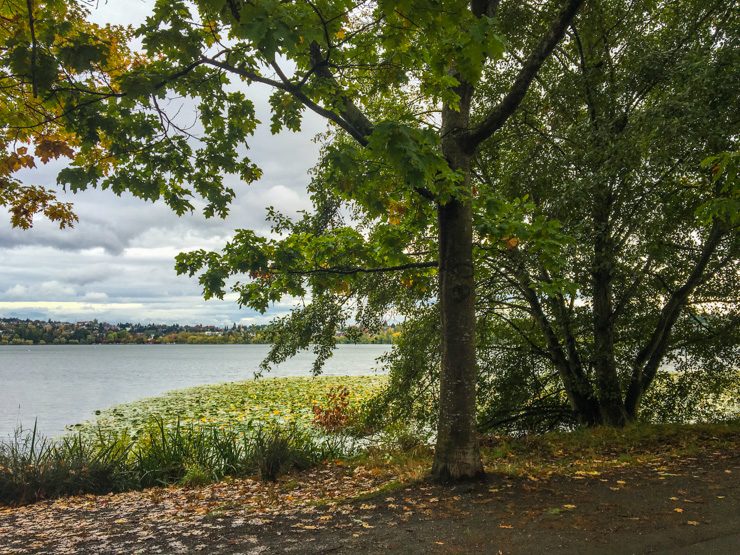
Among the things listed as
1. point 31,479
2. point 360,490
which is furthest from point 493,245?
point 31,479

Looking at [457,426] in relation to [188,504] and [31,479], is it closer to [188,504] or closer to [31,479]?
[188,504]

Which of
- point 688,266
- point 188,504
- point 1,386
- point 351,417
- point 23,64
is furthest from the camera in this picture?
point 1,386

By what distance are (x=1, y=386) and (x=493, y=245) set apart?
3933 cm

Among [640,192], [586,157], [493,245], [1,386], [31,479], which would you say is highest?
[586,157]

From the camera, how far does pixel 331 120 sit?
22.9ft

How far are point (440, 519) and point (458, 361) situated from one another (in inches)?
72.2

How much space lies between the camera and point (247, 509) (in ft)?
20.5

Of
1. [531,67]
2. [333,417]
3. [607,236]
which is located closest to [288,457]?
[333,417]

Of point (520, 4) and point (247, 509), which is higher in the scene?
point (520, 4)

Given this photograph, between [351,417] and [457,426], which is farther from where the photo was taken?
[351,417]

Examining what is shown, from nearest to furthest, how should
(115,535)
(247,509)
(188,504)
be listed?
(115,535)
(247,509)
(188,504)

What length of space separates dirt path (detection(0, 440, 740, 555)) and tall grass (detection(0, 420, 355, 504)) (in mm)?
797

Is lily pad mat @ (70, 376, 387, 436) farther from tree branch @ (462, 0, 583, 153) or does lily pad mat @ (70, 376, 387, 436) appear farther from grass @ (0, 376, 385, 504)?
tree branch @ (462, 0, 583, 153)

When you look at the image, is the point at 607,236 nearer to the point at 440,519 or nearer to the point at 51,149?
the point at 440,519
